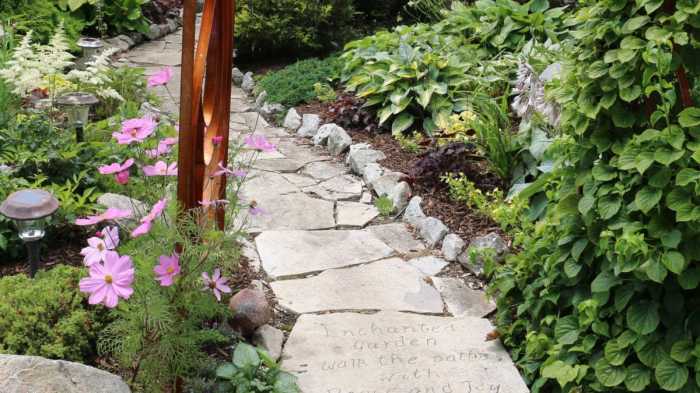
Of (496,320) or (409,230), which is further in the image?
(409,230)

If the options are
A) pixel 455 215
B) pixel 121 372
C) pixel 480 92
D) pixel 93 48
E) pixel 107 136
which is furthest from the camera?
pixel 93 48

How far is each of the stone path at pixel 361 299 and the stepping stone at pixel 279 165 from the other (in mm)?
115

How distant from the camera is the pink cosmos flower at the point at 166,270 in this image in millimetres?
2545

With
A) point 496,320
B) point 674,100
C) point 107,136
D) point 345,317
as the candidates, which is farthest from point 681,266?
point 107,136

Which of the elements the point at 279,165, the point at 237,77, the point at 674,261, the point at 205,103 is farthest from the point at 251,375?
the point at 237,77

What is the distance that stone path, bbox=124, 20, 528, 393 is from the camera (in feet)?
10.6

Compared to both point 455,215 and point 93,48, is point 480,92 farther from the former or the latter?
point 93,48

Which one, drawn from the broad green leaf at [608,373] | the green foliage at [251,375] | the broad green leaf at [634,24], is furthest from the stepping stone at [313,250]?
the broad green leaf at [634,24]

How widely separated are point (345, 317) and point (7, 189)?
1681mm

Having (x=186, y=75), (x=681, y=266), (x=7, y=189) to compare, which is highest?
(x=186, y=75)

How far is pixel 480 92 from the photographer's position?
5.43 metres

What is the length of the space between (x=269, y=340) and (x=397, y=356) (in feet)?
A: 1.77

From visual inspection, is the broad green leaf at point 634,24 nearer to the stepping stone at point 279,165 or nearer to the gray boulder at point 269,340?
the gray boulder at point 269,340

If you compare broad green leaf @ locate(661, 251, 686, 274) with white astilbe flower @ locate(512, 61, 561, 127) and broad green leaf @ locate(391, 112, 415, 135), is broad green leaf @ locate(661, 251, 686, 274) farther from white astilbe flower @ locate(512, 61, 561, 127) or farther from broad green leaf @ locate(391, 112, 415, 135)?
broad green leaf @ locate(391, 112, 415, 135)
